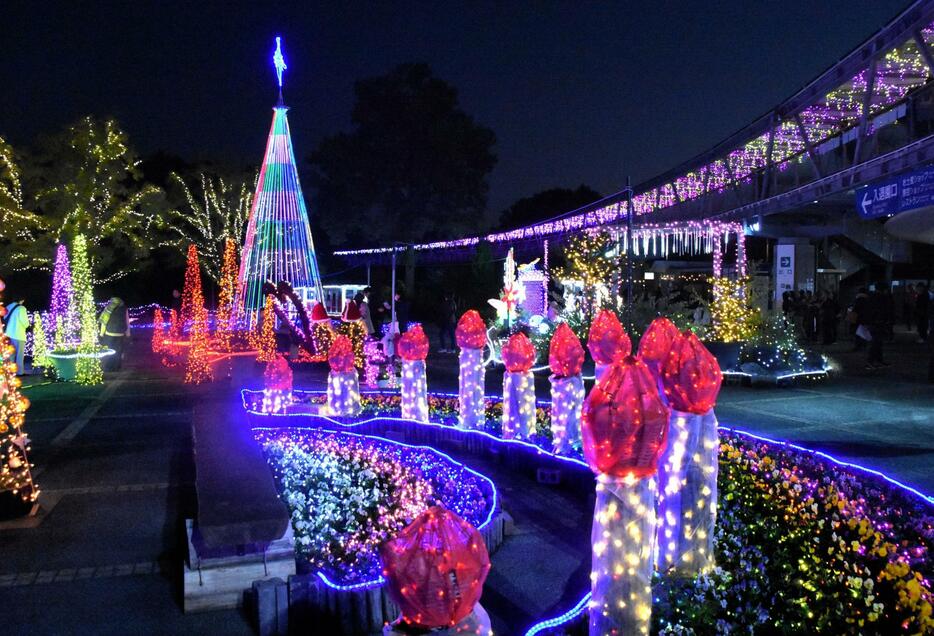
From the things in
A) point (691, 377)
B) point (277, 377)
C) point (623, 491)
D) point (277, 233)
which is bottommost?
point (277, 377)

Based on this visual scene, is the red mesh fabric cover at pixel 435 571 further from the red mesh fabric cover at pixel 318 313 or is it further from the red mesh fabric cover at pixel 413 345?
the red mesh fabric cover at pixel 318 313

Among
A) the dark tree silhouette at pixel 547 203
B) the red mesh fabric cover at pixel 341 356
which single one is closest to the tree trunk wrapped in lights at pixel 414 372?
the red mesh fabric cover at pixel 341 356

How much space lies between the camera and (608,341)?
21.9 ft

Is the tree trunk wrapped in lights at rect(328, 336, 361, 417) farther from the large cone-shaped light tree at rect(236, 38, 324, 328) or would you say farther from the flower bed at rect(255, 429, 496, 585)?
the large cone-shaped light tree at rect(236, 38, 324, 328)

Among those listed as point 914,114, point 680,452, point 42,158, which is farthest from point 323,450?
point 42,158

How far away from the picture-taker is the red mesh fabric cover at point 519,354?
735cm

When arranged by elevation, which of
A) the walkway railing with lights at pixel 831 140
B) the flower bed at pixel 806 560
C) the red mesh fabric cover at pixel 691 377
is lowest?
the flower bed at pixel 806 560

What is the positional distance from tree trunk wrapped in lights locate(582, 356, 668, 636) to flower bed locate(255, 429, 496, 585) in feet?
5.20

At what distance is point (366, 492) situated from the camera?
602 centimetres

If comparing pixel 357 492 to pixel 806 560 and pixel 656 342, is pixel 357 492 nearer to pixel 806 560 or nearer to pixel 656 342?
pixel 656 342

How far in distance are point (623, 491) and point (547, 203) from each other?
56294mm

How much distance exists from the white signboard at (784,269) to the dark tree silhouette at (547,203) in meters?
36.6

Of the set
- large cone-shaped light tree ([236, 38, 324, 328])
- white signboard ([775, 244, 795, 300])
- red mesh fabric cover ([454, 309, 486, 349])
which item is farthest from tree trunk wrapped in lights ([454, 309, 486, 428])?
white signboard ([775, 244, 795, 300])

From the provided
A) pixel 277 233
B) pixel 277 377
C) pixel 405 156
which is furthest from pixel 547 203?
pixel 277 377
